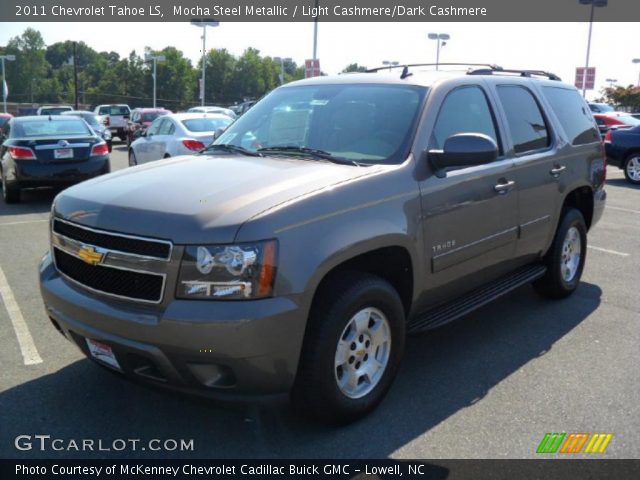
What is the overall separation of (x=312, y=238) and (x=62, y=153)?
9.09 m

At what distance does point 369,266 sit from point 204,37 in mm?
41734

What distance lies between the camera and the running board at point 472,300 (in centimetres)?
411

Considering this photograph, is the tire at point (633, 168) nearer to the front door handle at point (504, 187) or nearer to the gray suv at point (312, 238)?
the gray suv at point (312, 238)

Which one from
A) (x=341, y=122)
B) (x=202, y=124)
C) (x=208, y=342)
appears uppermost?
(x=341, y=122)

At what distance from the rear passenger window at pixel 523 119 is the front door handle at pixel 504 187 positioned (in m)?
0.34

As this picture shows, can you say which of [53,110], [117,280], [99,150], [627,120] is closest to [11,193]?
[99,150]

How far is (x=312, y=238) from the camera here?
3186mm

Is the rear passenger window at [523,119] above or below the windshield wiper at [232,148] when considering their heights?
above

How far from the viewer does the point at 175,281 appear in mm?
3029

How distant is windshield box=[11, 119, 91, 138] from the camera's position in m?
11.6

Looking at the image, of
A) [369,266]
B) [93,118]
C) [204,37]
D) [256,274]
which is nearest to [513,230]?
[369,266]

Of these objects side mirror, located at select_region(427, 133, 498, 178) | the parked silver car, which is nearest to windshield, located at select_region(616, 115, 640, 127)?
the parked silver car

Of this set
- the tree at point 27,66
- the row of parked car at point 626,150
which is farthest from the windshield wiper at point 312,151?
the tree at point 27,66

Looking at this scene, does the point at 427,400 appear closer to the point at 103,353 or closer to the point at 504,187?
A: the point at 504,187
